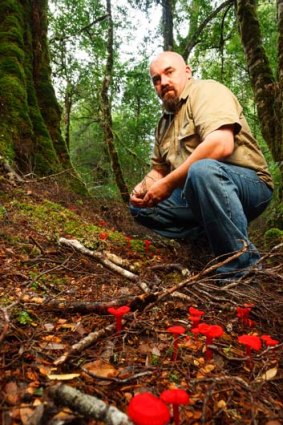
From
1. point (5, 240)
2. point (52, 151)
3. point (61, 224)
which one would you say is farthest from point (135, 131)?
point (5, 240)

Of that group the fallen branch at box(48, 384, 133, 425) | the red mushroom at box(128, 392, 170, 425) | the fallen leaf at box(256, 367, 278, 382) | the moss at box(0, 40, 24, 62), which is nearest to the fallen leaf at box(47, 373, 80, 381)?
the fallen branch at box(48, 384, 133, 425)

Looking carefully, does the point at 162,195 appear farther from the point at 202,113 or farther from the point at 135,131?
the point at 135,131

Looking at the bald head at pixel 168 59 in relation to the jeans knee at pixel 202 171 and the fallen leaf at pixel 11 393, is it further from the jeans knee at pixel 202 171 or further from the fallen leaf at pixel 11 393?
the fallen leaf at pixel 11 393

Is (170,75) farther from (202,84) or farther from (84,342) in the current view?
(84,342)

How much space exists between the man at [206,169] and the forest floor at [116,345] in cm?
49

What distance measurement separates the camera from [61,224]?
147 inches

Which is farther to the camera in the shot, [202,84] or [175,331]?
[202,84]

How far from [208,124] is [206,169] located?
0.43m

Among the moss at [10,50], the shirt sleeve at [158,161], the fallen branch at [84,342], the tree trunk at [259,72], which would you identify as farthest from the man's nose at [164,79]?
the moss at [10,50]

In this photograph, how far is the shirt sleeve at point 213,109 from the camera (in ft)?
9.41

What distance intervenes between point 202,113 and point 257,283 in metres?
1.57

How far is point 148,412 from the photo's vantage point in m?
0.88

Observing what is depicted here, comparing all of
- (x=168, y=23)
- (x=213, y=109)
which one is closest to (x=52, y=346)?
(x=213, y=109)

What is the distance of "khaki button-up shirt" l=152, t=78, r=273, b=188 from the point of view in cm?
292
